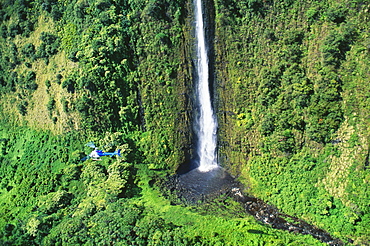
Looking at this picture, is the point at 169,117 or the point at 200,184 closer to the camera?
the point at 200,184

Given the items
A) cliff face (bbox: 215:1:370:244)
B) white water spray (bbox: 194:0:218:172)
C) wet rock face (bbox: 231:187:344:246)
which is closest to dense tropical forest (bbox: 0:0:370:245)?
cliff face (bbox: 215:1:370:244)

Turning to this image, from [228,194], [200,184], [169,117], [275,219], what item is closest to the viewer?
[275,219]

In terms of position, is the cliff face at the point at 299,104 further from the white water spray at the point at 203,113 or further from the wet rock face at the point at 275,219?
the white water spray at the point at 203,113

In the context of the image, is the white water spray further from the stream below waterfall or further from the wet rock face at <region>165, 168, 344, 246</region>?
the wet rock face at <region>165, 168, 344, 246</region>

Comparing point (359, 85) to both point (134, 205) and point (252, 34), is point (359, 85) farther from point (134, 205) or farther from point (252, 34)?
point (134, 205)

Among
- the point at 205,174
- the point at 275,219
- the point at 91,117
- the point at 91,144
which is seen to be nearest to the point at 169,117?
the point at 205,174

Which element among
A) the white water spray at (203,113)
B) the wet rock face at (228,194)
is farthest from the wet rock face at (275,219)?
the white water spray at (203,113)

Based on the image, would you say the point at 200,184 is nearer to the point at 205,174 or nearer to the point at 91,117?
the point at 205,174
